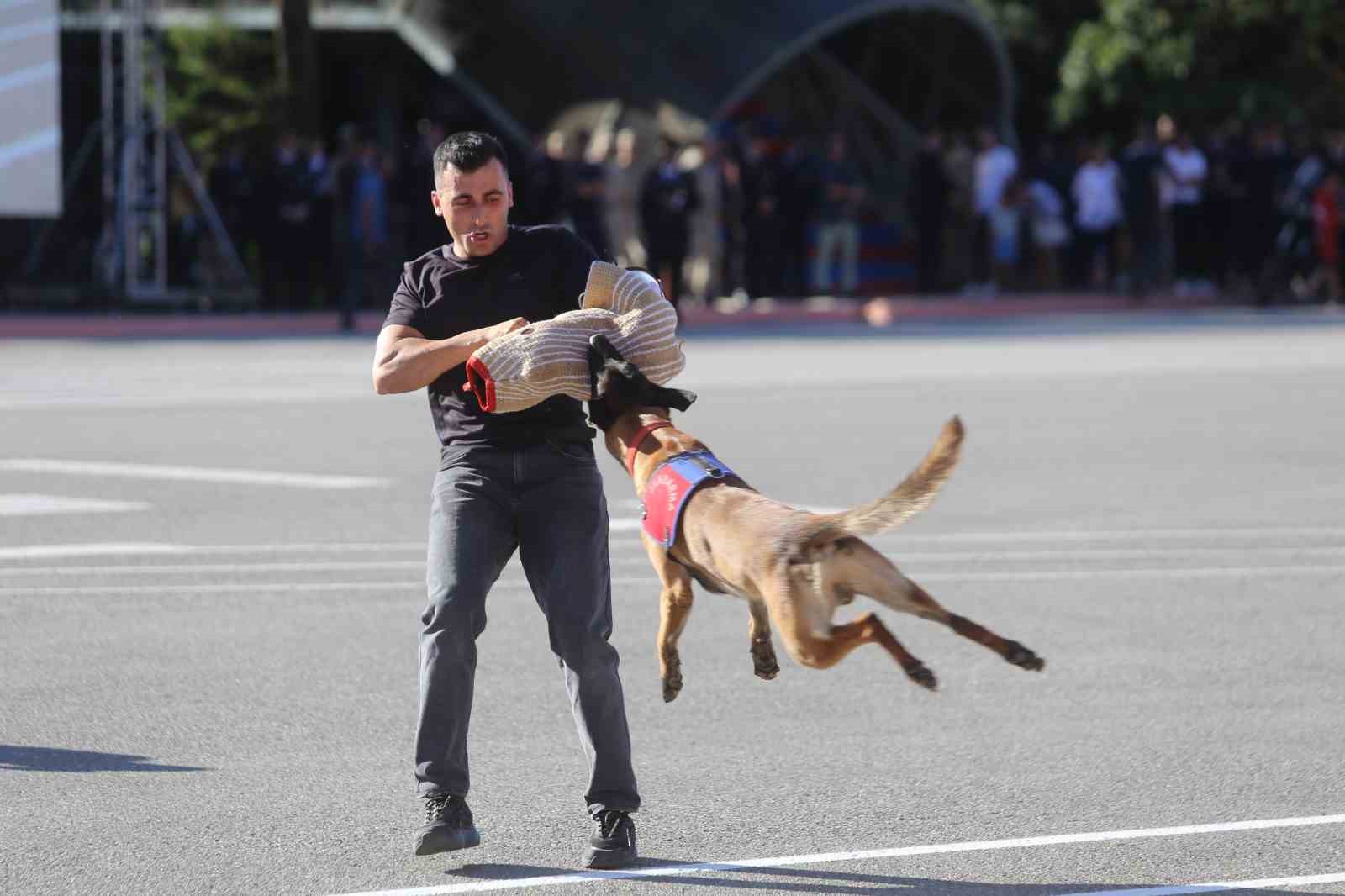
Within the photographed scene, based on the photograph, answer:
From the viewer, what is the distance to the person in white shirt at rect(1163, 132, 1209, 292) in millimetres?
30109

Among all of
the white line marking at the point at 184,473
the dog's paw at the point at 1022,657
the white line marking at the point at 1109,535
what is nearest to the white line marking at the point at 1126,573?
the white line marking at the point at 1109,535

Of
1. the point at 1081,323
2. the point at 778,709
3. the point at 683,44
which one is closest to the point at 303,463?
the point at 778,709

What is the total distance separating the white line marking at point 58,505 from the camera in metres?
12.5

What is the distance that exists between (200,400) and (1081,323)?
13145 mm

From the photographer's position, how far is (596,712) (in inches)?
235

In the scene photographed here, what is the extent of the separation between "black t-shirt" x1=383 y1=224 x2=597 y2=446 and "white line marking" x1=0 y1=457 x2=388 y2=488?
7.51m

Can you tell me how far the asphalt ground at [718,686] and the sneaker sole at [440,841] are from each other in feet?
0.15

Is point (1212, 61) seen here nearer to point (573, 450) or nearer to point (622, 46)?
point (622, 46)

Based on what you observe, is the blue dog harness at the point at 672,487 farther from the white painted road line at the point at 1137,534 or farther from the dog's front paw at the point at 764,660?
the white painted road line at the point at 1137,534

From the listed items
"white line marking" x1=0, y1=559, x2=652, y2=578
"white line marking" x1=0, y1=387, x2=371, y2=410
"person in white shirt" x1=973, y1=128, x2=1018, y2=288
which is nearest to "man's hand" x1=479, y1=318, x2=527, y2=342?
"white line marking" x1=0, y1=559, x2=652, y2=578

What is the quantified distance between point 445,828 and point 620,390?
4.04 feet

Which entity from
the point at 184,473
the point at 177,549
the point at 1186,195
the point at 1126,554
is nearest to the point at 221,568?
the point at 177,549

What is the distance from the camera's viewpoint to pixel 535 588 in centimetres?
612

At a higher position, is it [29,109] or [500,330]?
[29,109]
